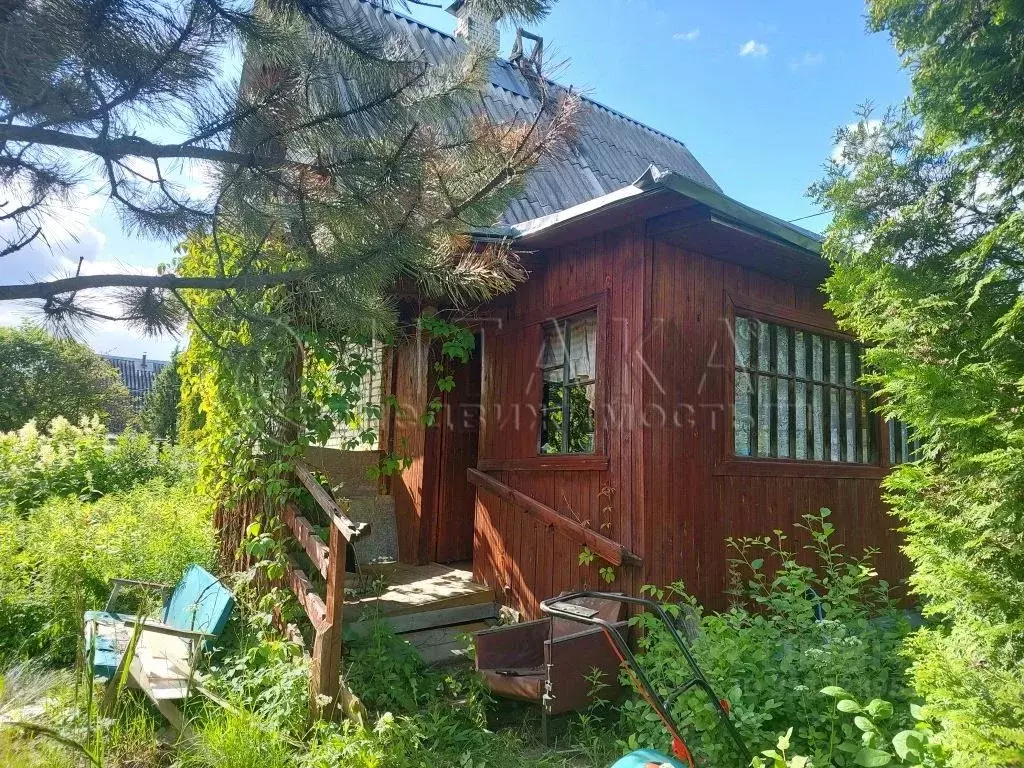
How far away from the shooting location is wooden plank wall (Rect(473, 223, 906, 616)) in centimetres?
355

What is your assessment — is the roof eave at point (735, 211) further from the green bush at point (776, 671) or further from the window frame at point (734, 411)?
the green bush at point (776, 671)

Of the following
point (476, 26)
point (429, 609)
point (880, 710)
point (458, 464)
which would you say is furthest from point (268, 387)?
point (880, 710)

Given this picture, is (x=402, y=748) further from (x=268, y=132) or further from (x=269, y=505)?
(x=268, y=132)

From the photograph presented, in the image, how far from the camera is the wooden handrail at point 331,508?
291 cm

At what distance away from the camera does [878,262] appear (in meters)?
2.33

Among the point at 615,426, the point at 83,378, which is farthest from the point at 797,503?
the point at 83,378

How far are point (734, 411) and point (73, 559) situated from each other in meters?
4.56

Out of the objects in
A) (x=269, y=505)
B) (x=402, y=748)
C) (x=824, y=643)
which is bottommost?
(x=402, y=748)

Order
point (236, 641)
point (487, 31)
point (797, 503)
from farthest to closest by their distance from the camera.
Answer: point (797, 503) → point (236, 641) → point (487, 31)

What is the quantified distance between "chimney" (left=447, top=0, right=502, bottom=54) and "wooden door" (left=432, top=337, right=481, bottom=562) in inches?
110

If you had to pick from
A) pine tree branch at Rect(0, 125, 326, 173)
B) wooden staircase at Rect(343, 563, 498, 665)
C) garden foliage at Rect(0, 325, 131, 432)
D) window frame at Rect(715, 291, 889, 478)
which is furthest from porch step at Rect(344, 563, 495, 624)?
garden foliage at Rect(0, 325, 131, 432)

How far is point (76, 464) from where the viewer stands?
7422 millimetres

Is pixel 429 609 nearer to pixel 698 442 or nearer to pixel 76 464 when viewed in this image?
Answer: pixel 698 442

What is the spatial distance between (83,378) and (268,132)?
15.9 m
